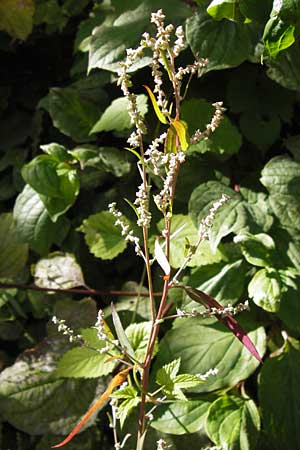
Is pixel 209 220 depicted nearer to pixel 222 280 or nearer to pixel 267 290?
pixel 267 290

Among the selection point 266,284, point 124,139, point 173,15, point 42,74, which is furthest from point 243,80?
point 42,74

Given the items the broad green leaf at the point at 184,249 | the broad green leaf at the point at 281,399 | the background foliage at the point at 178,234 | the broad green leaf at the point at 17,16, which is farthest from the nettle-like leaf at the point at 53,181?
the broad green leaf at the point at 281,399

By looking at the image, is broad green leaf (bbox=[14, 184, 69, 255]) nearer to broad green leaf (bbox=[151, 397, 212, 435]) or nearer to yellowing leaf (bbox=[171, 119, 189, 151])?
broad green leaf (bbox=[151, 397, 212, 435])

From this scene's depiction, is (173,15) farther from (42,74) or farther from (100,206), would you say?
(42,74)

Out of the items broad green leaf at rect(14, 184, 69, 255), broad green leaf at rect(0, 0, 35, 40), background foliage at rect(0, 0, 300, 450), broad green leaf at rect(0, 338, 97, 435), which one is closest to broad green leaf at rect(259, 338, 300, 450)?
background foliage at rect(0, 0, 300, 450)

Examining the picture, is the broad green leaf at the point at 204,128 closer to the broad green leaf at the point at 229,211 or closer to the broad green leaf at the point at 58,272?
the broad green leaf at the point at 229,211
